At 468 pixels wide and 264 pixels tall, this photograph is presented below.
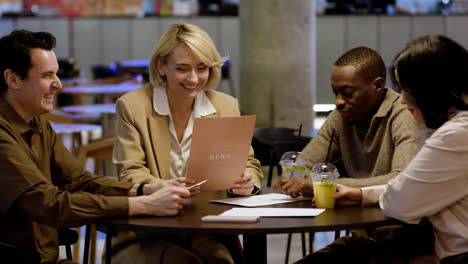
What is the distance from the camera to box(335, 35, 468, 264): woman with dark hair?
1924mm

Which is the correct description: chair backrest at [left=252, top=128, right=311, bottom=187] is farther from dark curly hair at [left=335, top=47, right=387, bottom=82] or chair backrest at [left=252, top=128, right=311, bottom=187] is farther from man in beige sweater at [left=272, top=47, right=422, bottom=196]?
dark curly hair at [left=335, top=47, right=387, bottom=82]

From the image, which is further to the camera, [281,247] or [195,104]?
[281,247]

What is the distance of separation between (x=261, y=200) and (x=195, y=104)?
64 cm

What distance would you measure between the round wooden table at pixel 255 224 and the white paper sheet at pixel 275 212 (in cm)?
3

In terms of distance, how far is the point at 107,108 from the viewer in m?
6.14

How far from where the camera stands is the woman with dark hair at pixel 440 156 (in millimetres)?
1924

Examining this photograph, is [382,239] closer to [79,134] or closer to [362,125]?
[362,125]

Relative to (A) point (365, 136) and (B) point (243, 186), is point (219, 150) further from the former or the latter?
(A) point (365, 136)

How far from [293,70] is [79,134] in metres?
2.56

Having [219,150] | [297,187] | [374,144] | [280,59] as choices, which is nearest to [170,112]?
[219,150]

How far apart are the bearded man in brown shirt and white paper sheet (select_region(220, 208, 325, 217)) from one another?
→ 0.18 meters

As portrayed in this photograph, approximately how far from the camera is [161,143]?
2727 mm

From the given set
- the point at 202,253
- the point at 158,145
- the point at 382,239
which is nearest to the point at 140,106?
the point at 158,145

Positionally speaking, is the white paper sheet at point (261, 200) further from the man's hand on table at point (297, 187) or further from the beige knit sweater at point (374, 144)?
the beige knit sweater at point (374, 144)
